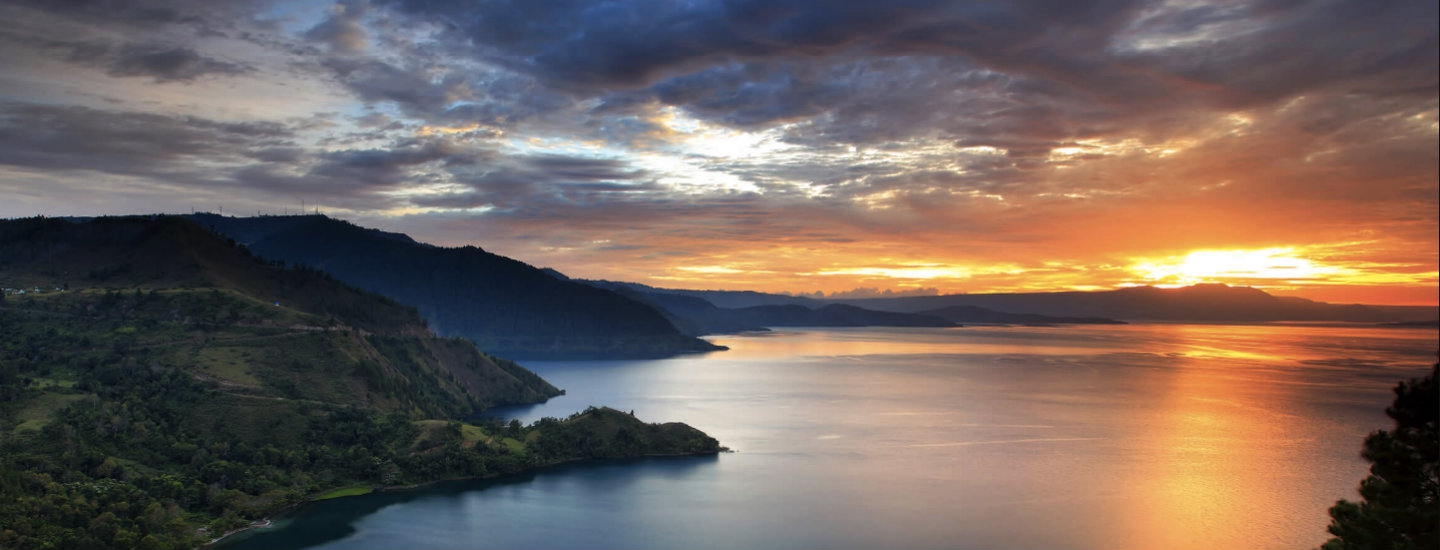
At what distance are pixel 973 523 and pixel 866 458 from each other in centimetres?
2625

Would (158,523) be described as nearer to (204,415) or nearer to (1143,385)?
(204,415)

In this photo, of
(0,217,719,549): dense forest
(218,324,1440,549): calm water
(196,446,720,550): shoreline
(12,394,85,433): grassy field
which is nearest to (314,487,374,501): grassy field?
(196,446,720,550): shoreline

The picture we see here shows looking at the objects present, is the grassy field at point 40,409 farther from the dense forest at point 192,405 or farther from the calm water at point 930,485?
the calm water at point 930,485

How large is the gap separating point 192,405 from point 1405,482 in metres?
84.5

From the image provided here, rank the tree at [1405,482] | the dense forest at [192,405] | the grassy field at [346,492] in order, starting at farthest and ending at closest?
the grassy field at [346,492]
the dense forest at [192,405]
the tree at [1405,482]

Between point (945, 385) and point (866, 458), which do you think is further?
point (945, 385)

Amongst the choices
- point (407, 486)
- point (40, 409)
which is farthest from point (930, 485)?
point (40, 409)

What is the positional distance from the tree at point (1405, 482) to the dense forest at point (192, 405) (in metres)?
61.6

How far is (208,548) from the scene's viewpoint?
5244cm

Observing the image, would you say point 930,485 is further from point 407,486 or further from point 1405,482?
point 1405,482

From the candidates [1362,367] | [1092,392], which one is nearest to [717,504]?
[1092,392]

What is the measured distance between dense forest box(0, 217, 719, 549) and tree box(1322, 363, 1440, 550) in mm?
61564

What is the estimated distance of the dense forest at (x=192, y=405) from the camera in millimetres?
55438

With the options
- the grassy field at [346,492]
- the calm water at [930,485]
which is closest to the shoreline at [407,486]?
the grassy field at [346,492]
